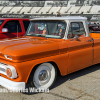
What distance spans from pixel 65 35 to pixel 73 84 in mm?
1262

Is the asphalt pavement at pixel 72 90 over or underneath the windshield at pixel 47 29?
underneath

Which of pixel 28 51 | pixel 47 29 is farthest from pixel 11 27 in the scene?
pixel 28 51

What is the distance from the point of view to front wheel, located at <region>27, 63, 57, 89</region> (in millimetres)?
3460

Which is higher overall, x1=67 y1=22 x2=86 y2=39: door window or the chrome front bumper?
x1=67 y1=22 x2=86 y2=39: door window

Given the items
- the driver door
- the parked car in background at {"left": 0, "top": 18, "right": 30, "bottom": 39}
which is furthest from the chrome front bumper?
the parked car in background at {"left": 0, "top": 18, "right": 30, "bottom": 39}

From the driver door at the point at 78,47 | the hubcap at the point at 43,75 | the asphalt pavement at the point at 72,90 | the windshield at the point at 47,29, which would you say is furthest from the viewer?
the windshield at the point at 47,29

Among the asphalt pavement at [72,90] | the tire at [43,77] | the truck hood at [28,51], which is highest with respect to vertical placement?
the truck hood at [28,51]

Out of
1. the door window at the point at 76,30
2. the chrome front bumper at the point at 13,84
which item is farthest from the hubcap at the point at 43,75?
the door window at the point at 76,30

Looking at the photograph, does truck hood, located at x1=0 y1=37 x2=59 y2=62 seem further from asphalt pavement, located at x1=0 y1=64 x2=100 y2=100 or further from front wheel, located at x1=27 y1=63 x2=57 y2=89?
asphalt pavement, located at x1=0 y1=64 x2=100 y2=100

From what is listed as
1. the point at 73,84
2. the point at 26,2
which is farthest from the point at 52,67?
the point at 26,2

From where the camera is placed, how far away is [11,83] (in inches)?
122

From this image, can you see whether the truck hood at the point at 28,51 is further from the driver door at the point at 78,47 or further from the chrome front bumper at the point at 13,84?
the driver door at the point at 78,47

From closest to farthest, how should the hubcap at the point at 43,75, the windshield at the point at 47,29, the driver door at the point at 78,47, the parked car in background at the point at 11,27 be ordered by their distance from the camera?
the hubcap at the point at 43,75 < the driver door at the point at 78,47 < the windshield at the point at 47,29 < the parked car in background at the point at 11,27

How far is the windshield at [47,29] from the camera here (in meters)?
4.17
